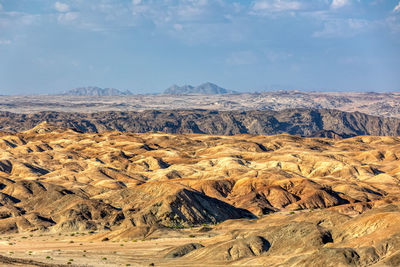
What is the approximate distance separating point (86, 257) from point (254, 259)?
2486cm

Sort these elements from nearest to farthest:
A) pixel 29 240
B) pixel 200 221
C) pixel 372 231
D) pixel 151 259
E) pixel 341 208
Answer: pixel 372 231 → pixel 151 259 → pixel 29 240 → pixel 200 221 → pixel 341 208

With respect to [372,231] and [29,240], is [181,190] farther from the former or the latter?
[372,231]

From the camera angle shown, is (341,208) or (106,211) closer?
(106,211)

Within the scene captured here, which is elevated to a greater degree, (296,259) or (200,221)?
(296,259)

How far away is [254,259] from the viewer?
251 ft

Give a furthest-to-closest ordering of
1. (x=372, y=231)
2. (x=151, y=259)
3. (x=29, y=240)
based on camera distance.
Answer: (x=29, y=240)
(x=151, y=259)
(x=372, y=231)

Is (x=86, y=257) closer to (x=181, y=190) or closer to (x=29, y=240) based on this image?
(x=29, y=240)

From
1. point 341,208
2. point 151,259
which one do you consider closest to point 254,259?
point 151,259

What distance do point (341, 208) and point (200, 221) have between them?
37485 mm

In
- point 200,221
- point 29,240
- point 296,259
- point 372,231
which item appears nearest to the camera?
point 296,259

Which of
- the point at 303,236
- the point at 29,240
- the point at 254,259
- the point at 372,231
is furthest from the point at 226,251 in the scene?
the point at 29,240

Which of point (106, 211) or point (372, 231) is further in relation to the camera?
point (106, 211)

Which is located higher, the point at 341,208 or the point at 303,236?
the point at 303,236

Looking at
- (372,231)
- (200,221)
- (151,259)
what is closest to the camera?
(372,231)
